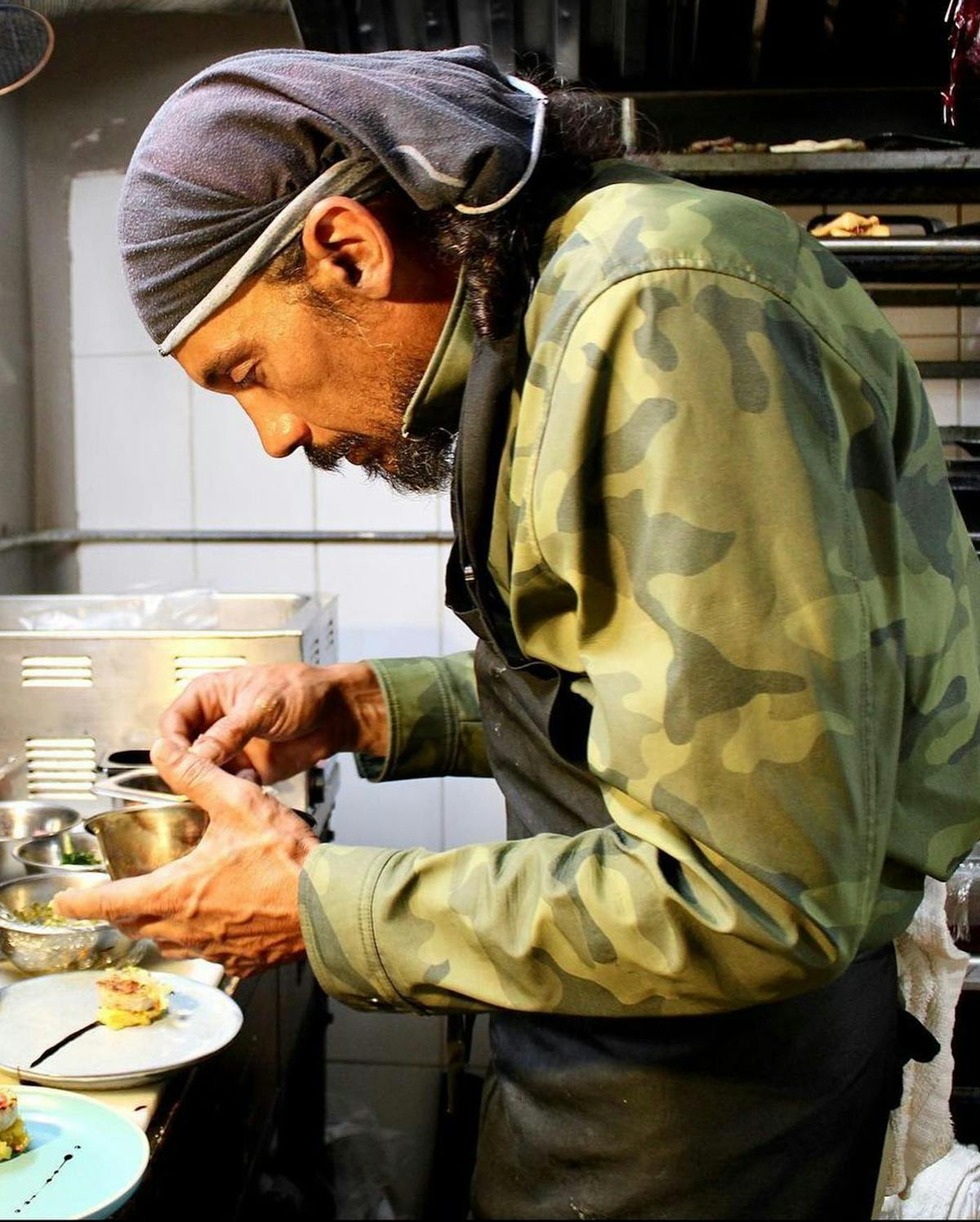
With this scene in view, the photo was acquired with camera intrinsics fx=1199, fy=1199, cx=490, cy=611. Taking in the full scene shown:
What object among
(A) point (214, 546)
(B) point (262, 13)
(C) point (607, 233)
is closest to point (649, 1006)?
(C) point (607, 233)

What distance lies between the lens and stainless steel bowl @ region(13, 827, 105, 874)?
161cm

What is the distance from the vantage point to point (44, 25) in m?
1.66

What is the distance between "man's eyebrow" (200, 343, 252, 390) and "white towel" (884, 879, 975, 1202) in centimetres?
95

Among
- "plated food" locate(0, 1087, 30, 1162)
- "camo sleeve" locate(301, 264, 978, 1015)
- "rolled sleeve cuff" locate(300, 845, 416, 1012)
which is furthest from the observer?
"plated food" locate(0, 1087, 30, 1162)

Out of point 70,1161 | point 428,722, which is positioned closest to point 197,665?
point 428,722

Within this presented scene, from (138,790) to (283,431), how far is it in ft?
2.11

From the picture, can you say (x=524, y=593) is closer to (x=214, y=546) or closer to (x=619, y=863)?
(x=619, y=863)

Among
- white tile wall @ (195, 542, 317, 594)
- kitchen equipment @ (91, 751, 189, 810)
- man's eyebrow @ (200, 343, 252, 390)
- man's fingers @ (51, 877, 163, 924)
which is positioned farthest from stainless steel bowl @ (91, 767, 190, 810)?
white tile wall @ (195, 542, 317, 594)

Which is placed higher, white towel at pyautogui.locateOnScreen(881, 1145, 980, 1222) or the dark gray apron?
the dark gray apron

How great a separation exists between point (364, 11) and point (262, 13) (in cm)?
53

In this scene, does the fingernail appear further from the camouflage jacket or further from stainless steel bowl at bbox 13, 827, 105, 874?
stainless steel bowl at bbox 13, 827, 105, 874

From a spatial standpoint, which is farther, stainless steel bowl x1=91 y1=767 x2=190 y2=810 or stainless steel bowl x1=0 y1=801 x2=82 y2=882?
stainless steel bowl x1=0 y1=801 x2=82 y2=882

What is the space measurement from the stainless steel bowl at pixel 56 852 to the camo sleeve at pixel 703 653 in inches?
32.5

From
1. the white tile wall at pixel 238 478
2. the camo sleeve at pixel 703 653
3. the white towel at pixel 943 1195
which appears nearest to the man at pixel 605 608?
the camo sleeve at pixel 703 653
